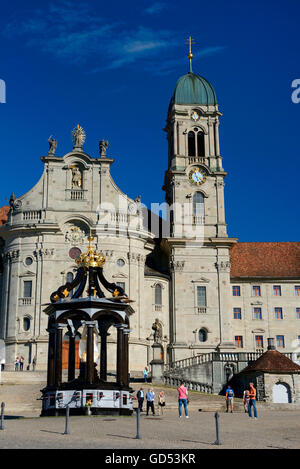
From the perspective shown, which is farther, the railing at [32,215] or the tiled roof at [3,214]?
the tiled roof at [3,214]

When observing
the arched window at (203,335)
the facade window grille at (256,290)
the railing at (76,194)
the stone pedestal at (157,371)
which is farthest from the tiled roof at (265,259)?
the stone pedestal at (157,371)

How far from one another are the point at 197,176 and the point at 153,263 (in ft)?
31.8

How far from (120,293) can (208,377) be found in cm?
2428

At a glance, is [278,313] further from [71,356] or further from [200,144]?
[71,356]

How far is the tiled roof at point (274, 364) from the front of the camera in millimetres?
46719

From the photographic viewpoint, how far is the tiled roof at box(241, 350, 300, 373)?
46719mm

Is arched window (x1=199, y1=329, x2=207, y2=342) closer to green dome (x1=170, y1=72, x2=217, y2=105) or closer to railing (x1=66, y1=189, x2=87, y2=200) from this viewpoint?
railing (x1=66, y1=189, x2=87, y2=200)

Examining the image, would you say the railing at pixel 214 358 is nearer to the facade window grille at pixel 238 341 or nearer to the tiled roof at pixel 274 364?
the facade window grille at pixel 238 341

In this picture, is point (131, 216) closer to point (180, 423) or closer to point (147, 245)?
point (147, 245)

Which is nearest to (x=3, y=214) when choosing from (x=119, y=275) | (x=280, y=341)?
(x=119, y=275)

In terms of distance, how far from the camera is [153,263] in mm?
64750

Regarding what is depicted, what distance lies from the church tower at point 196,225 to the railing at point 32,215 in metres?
12.5

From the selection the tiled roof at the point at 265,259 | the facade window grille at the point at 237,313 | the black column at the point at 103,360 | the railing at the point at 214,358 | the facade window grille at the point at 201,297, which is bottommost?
the black column at the point at 103,360
